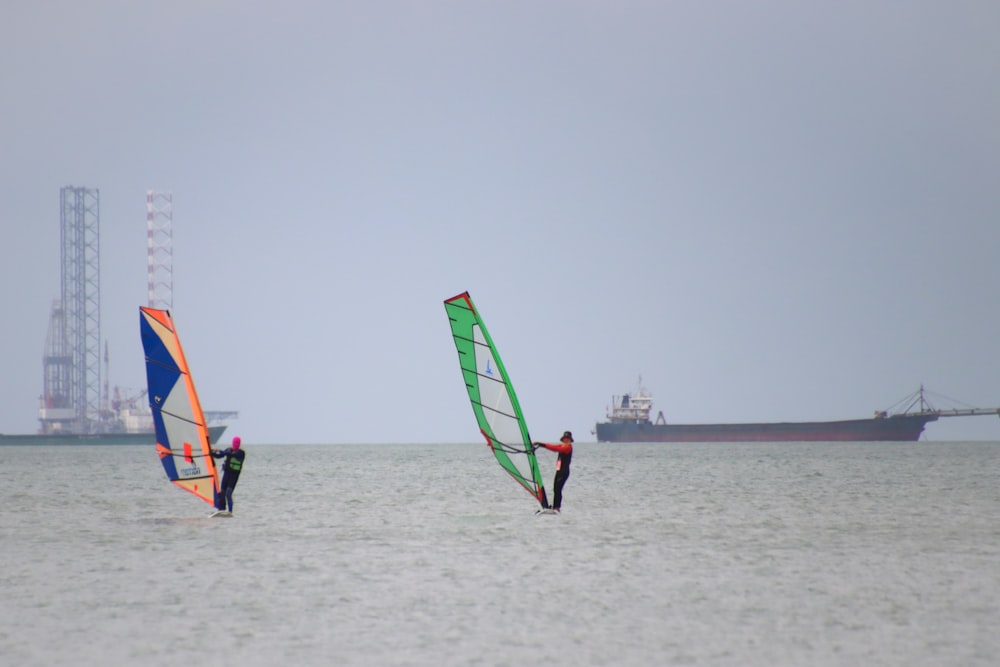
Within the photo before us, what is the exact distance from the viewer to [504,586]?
18.5 metres

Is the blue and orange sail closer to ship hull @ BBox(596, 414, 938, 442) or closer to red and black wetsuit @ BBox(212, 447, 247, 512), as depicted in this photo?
red and black wetsuit @ BBox(212, 447, 247, 512)

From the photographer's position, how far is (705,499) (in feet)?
133

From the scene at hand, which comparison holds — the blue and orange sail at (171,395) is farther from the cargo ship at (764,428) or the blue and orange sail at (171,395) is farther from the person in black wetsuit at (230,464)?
the cargo ship at (764,428)

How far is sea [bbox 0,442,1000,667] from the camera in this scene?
1368 centimetres

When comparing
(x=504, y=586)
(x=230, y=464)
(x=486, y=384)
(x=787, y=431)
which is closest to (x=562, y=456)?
(x=486, y=384)

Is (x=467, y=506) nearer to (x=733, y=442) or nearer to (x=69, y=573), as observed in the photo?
(x=69, y=573)

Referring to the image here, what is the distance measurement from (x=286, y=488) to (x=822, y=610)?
37477 mm

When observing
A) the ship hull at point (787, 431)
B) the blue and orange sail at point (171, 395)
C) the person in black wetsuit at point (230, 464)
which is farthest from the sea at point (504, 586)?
the ship hull at point (787, 431)

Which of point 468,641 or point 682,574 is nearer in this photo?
point 468,641

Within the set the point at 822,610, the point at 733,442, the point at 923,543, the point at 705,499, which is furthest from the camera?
the point at 733,442

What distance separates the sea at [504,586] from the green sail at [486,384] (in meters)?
2.10

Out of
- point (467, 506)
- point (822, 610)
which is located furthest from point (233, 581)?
point (467, 506)

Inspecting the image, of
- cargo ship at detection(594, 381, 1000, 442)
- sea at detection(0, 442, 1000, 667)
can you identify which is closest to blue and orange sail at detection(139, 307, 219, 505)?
sea at detection(0, 442, 1000, 667)

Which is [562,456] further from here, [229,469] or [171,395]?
[171,395]
